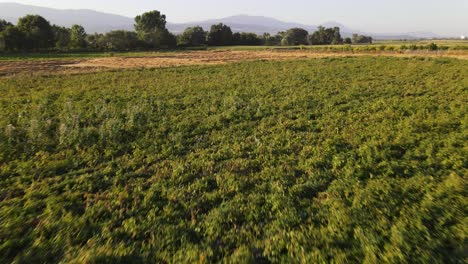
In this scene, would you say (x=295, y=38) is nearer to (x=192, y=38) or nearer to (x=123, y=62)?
(x=192, y=38)

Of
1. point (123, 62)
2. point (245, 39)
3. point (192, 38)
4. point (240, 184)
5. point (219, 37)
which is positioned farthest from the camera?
point (245, 39)

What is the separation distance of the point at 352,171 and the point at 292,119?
5.57m

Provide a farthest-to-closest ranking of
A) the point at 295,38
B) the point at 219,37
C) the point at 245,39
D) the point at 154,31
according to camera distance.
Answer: the point at 295,38 < the point at 245,39 < the point at 219,37 < the point at 154,31

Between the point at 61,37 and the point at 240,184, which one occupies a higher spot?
the point at 61,37

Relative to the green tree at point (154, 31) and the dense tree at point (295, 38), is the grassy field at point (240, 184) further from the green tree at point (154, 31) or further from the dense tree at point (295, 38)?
the dense tree at point (295, 38)

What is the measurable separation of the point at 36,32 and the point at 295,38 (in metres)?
93.1

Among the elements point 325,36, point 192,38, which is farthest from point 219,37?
point 325,36

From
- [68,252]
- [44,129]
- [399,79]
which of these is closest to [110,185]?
[68,252]

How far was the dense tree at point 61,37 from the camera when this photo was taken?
269ft

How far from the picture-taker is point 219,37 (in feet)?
357

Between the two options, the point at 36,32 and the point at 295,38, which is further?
the point at 295,38

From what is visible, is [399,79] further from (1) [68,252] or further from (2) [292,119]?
(1) [68,252]

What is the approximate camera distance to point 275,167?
847cm

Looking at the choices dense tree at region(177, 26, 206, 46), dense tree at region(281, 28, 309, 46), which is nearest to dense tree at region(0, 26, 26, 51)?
dense tree at region(177, 26, 206, 46)
